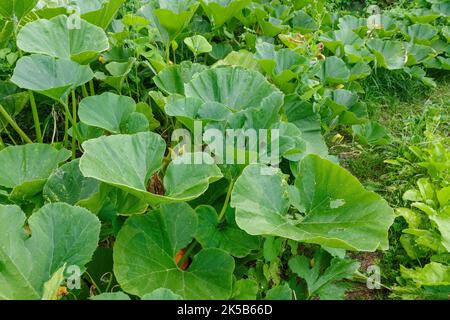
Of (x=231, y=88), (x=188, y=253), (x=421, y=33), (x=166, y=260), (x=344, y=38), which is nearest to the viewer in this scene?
(x=166, y=260)

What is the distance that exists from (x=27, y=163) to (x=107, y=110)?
1.11 feet

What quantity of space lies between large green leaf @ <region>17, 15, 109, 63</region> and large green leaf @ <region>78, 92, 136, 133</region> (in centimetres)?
17

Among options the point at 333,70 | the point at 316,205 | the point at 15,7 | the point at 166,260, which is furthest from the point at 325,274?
the point at 15,7

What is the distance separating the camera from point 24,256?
1270mm

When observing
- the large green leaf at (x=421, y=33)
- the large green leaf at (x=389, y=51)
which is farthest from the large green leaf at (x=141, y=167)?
the large green leaf at (x=421, y=33)

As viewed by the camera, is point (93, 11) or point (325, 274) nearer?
point (325, 274)

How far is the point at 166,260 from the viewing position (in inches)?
57.6

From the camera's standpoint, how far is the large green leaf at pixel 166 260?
1.40 meters

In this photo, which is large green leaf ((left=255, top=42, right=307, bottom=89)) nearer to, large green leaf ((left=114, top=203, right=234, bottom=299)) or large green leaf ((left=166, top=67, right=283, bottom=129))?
large green leaf ((left=166, top=67, right=283, bottom=129))

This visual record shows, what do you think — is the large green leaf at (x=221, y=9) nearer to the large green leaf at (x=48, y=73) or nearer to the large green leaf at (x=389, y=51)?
the large green leaf at (x=389, y=51)

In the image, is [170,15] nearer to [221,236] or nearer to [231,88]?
[231,88]

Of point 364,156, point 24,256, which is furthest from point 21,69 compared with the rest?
point 364,156

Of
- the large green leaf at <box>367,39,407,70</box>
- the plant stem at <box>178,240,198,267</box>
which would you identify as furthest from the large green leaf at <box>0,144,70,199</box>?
the large green leaf at <box>367,39,407,70</box>

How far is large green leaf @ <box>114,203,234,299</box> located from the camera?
4.59 ft
